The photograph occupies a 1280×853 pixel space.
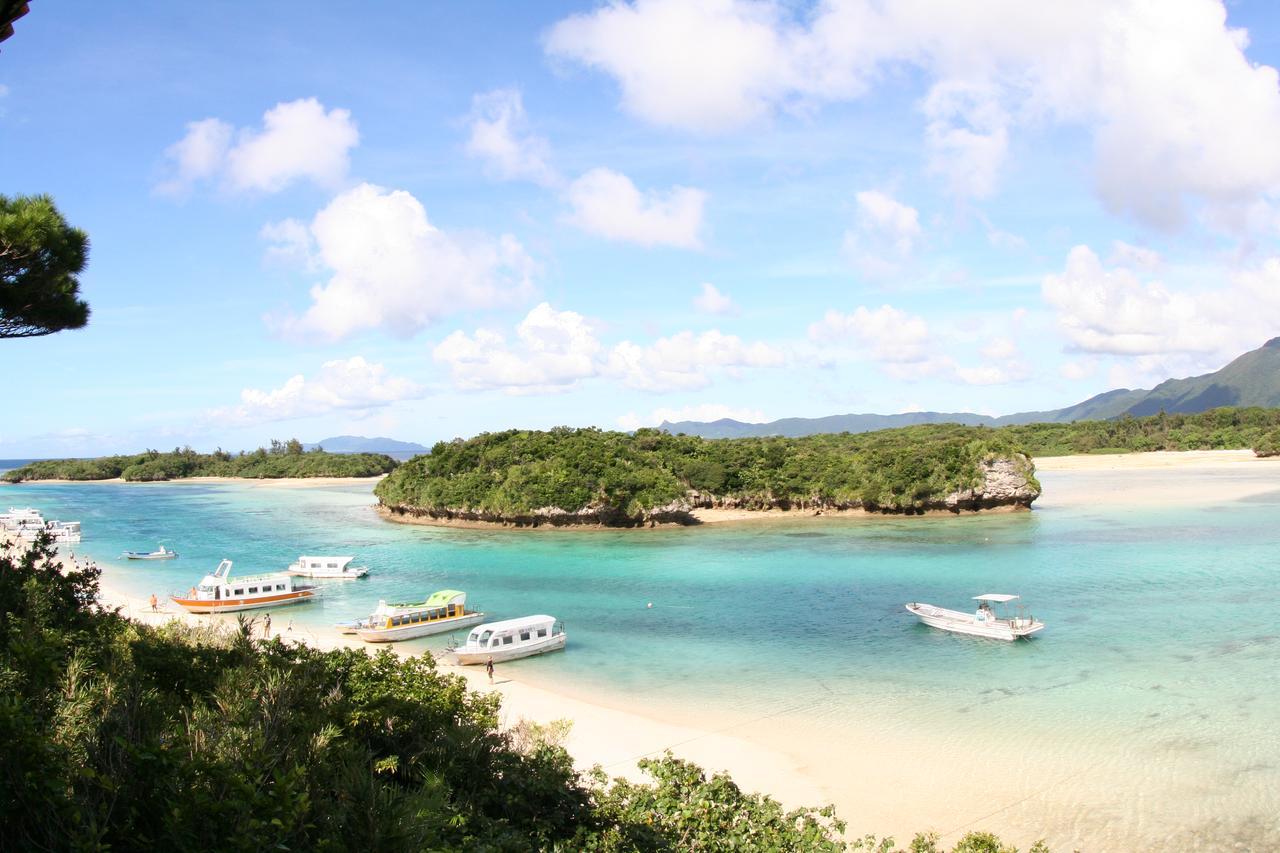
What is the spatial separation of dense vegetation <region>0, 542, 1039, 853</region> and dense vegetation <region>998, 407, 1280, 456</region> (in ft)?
353

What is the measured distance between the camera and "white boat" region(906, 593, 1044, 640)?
2612cm

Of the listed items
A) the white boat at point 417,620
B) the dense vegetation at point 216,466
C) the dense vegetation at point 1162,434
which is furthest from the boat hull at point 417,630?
the dense vegetation at point 216,466

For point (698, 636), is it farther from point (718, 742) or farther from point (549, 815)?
point (549, 815)

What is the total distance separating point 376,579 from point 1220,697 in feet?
118

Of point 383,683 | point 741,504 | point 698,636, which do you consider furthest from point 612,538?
point 383,683

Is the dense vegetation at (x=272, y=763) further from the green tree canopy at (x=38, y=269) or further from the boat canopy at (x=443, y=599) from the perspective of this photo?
the boat canopy at (x=443, y=599)

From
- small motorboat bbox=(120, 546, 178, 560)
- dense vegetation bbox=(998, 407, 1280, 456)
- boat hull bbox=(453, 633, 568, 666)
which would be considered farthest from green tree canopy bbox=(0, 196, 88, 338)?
dense vegetation bbox=(998, 407, 1280, 456)

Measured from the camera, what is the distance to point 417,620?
96.0ft

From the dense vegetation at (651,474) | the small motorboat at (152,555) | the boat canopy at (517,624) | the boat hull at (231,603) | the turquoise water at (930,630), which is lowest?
the turquoise water at (930,630)

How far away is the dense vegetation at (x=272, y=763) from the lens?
5027 millimetres

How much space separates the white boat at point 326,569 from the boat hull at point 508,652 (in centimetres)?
1823

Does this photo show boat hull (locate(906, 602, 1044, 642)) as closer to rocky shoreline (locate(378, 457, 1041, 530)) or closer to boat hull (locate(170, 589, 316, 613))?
boat hull (locate(170, 589, 316, 613))

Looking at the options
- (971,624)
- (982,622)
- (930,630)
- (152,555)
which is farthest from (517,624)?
(152,555)

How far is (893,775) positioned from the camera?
16.0m
